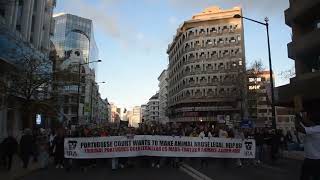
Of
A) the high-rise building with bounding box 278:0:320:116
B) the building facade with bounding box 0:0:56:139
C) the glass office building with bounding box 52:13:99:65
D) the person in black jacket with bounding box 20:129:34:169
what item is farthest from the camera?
the glass office building with bounding box 52:13:99:65

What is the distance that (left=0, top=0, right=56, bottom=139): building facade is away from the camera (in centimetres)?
2910

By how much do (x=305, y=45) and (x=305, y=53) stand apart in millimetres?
1263

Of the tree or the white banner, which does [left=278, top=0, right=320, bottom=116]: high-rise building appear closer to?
the white banner

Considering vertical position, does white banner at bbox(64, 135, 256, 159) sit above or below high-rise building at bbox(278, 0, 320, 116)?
below

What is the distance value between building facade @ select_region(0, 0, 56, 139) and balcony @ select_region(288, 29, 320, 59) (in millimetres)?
19909

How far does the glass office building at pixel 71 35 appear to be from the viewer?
12525 centimetres

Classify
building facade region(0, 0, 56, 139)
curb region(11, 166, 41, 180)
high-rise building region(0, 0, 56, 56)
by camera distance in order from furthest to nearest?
high-rise building region(0, 0, 56, 56) → building facade region(0, 0, 56, 139) → curb region(11, 166, 41, 180)

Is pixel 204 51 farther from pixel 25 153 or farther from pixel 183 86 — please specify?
pixel 25 153

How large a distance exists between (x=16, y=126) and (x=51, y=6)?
21.2 metres

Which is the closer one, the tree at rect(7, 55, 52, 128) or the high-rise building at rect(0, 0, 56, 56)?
the tree at rect(7, 55, 52, 128)

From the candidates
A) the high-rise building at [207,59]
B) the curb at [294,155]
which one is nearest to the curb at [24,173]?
the curb at [294,155]

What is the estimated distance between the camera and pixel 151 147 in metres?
18.8

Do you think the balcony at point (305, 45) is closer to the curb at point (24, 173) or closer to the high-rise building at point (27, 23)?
the high-rise building at point (27, 23)

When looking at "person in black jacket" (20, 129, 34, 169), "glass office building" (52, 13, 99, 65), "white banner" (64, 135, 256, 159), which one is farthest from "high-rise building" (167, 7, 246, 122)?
"person in black jacket" (20, 129, 34, 169)
